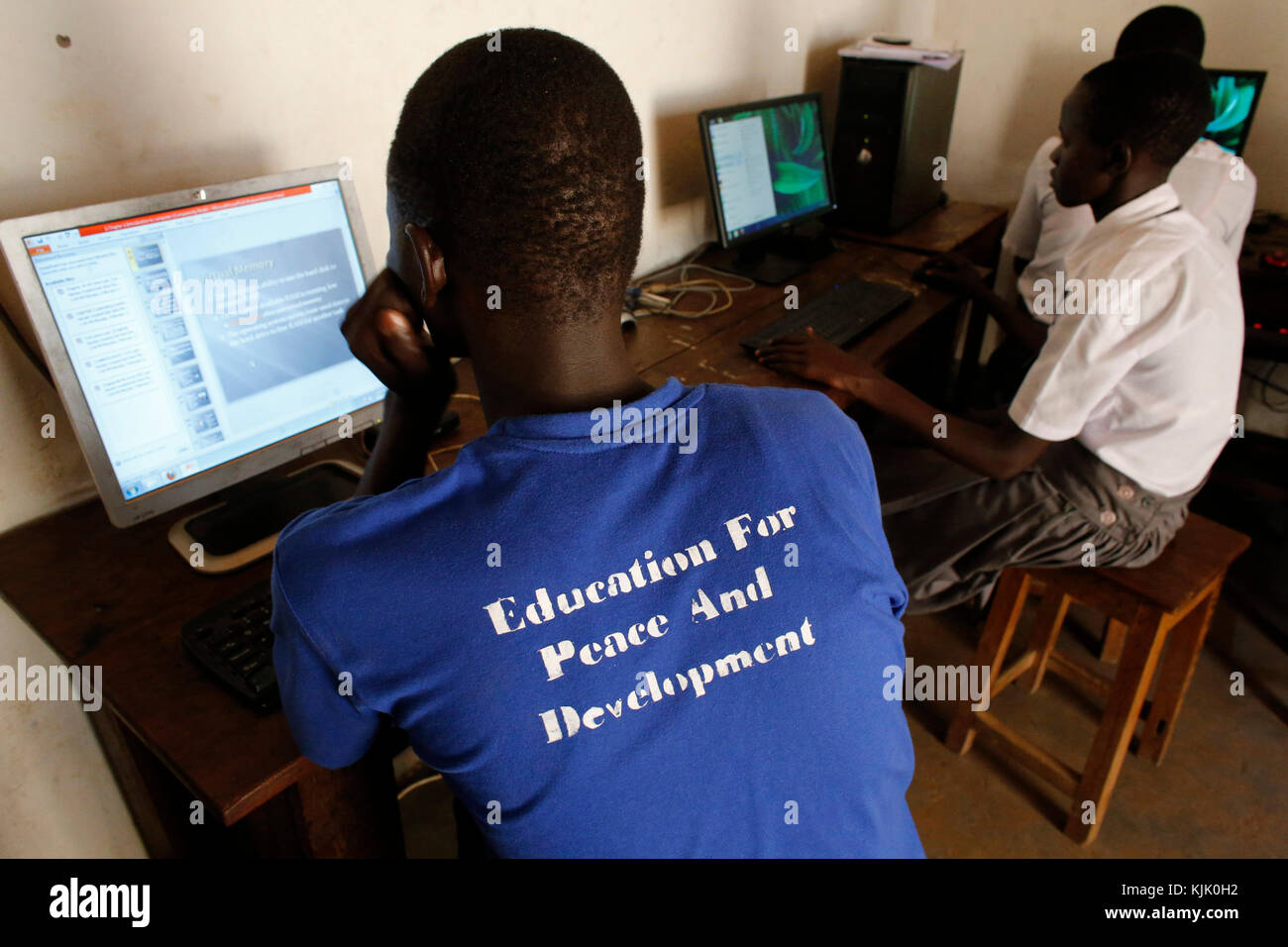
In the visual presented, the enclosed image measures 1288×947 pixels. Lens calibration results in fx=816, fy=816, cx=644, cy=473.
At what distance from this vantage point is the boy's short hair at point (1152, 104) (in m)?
1.45

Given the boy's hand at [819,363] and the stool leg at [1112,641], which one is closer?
the boy's hand at [819,363]

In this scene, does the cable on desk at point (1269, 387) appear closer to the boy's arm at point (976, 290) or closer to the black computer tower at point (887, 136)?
the boy's arm at point (976, 290)

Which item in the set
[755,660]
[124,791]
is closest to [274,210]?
[755,660]

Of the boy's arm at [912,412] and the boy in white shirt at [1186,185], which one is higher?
the boy in white shirt at [1186,185]

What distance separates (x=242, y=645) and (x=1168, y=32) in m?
2.78

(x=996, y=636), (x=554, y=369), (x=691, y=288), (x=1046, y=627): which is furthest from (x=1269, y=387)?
(x=554, y=369)

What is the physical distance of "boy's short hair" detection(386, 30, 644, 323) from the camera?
0.70 metres

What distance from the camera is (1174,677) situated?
183cm

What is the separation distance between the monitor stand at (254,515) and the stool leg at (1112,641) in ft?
6.34

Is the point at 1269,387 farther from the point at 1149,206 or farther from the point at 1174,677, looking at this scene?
the point at 1149,206

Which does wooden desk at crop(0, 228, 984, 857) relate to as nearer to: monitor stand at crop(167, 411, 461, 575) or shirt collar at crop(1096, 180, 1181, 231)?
monitor stand at crop(167, 411, 461, 575)

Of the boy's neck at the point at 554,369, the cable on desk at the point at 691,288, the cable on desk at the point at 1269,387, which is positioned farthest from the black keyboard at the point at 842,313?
the cable on desk at the point at 1269,387

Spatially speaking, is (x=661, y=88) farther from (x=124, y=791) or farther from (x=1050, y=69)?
(x=124, y=791)

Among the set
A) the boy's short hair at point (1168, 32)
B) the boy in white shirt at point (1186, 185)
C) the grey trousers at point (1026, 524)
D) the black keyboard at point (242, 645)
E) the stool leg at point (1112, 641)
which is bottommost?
the stool leg at point (1112, 641)
